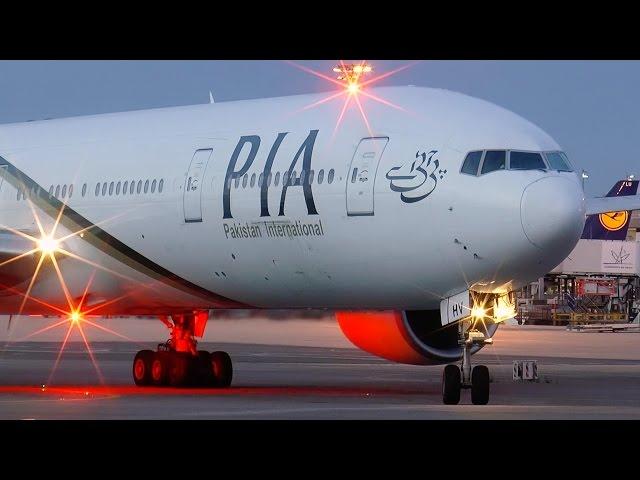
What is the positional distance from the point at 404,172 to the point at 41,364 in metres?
16.3

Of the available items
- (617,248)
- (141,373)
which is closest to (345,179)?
(141,373)

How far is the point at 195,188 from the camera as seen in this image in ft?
73.1

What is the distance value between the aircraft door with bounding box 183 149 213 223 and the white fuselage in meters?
0.02

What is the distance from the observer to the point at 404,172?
1962cm

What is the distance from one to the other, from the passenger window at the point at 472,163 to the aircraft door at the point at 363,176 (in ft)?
4.15

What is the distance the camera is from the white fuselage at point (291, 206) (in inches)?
754

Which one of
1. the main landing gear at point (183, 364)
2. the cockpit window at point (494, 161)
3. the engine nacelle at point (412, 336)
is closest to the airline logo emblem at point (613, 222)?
the main landing gear at point (183, 364)

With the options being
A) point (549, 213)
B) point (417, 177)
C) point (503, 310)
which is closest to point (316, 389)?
point (503, 310)

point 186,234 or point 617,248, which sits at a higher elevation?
point 617,248

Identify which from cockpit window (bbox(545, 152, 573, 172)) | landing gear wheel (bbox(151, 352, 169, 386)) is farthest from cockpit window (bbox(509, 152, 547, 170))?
landing gear wheel (bbox(151, 352, 169, 386))

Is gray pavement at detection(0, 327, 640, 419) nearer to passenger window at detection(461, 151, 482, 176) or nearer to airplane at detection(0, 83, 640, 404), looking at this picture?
airplane at detection(0, 83, 640, 404)

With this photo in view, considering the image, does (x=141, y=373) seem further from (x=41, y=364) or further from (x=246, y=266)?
(x=41, y=364)

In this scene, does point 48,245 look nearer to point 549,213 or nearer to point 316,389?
point 316,389
